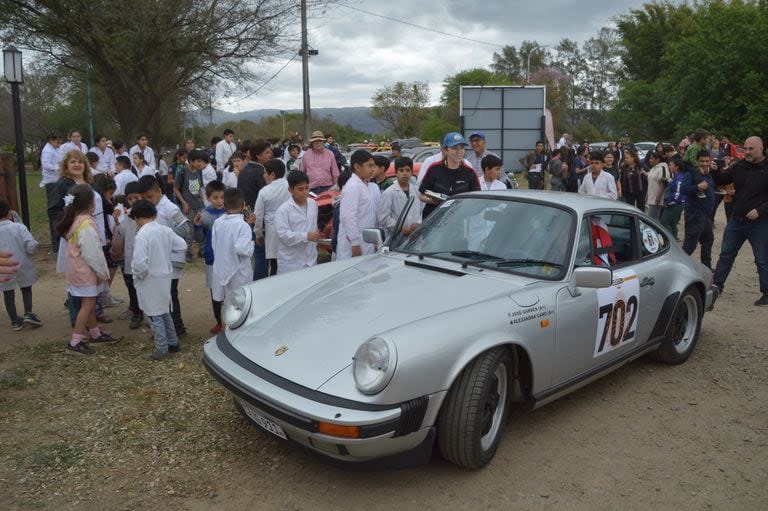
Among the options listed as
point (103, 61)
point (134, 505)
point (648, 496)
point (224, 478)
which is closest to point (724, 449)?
point (648, 496)

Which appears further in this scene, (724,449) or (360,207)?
(360,207)

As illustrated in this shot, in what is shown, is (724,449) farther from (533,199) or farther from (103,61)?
(103,61)

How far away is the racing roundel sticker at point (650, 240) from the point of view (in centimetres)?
507

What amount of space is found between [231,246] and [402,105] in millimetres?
61118

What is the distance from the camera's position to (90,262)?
567cm

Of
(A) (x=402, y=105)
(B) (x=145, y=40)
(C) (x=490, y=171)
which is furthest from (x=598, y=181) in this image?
(A) (x=402, y=105)

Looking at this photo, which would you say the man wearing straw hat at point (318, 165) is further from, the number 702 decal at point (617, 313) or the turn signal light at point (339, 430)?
the turn signal light at point (339, 430)

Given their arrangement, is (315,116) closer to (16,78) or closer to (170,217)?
(16,78)

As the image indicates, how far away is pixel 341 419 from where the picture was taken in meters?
3.03

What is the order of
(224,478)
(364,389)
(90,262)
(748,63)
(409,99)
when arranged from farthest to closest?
(409,99) < (748,63) < (90,262) < (224,478) < (364,389)

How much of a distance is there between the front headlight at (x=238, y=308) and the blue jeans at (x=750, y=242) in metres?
5.80

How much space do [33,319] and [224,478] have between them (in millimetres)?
4081

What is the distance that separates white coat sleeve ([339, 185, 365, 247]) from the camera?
6258mm

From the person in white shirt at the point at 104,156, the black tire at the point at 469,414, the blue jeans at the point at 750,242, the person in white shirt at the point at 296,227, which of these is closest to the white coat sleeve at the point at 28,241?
the person in white shirt at the point at 296,227
